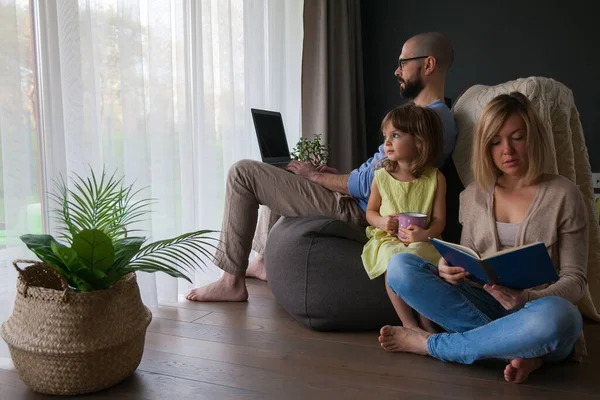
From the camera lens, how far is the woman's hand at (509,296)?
1.42 metres

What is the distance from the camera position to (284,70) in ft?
11.4

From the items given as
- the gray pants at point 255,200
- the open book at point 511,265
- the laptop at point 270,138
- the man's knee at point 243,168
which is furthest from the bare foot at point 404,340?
the laptop at point 270,138

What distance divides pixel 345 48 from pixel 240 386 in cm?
266

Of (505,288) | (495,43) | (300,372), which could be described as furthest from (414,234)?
(495,43)

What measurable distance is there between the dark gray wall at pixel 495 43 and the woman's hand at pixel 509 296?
218cm

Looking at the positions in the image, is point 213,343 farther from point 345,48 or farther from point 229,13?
point 345,48

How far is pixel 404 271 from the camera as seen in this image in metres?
1.65

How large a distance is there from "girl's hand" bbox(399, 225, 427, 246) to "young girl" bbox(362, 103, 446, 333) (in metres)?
0.04

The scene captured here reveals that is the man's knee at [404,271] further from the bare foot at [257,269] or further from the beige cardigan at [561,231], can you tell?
the bare foot at [257,269]

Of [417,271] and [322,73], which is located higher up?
[322,73]

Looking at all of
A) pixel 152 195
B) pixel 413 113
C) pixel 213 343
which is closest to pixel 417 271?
pixel 413 113

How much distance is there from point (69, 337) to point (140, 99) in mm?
1113

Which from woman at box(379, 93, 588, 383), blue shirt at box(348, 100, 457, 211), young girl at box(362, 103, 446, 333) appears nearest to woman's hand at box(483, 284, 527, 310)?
woman at box(379, 93, 588, 383)

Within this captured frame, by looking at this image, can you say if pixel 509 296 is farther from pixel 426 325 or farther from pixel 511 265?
pixel 426 325
